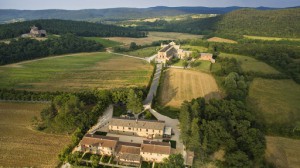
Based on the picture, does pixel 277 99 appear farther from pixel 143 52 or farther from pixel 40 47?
pixel 40 47

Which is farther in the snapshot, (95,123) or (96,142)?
(95,123)

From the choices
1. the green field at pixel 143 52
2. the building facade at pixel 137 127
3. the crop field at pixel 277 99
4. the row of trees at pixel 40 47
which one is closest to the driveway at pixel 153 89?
the building facade at pixel 137 127

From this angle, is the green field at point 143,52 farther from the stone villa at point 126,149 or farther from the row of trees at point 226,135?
the stone villa at point 126,149

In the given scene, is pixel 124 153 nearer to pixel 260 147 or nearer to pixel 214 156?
pixel 214 156

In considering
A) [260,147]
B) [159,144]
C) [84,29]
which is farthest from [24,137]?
[84,29]

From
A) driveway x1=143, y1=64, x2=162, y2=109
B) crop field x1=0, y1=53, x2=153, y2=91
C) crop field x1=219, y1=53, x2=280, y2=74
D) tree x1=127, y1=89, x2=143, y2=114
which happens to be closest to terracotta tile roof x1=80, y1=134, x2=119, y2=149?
tree x1=127, y1=89, x2=143, y2=114

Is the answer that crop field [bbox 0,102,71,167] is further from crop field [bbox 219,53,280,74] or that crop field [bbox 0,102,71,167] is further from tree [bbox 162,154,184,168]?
crop field [bbox 219,53,280,74]
